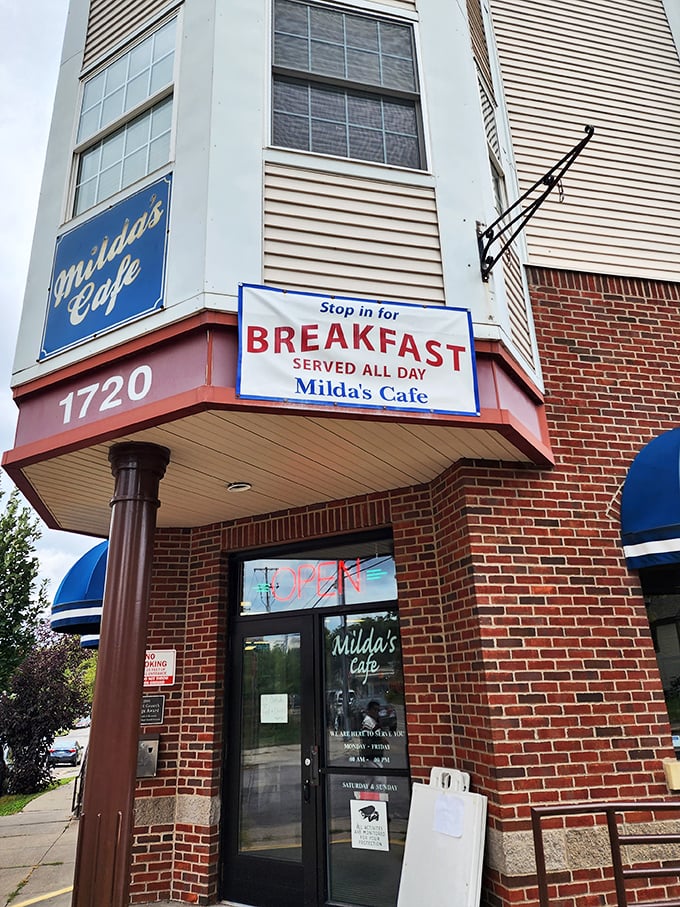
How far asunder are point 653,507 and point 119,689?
4.19m

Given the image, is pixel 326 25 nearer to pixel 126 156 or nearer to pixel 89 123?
pixel 126 156

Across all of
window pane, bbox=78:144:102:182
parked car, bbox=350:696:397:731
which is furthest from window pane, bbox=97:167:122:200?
parked car, bbox=350:696:397:731

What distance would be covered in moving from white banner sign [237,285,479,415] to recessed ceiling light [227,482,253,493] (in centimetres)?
171

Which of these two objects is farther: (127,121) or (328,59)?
(127,121)

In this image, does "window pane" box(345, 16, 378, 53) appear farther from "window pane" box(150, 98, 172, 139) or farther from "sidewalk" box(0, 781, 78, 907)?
"sidewalk" box(0, 781, 78, 907)

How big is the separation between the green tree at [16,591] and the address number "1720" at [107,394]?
1068 centimetres

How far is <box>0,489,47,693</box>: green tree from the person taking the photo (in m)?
13.6

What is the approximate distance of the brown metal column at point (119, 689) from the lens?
4078 millimetres

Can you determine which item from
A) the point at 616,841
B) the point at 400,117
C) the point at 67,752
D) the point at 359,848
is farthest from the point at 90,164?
the point at 67,752

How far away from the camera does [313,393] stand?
14.0ft

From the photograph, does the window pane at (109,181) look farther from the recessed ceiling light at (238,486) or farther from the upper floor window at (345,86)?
the recessed ceiling light at (238,486)

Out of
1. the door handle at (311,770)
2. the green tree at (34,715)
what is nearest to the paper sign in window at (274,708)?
the door handle at (311,770)

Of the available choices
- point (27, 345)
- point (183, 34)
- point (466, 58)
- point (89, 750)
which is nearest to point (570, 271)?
point (466, 58)

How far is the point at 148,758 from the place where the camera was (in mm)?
6223
